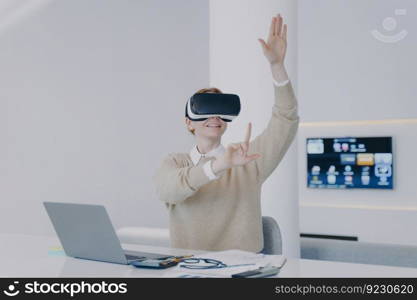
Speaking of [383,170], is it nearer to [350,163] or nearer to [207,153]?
[350,163]

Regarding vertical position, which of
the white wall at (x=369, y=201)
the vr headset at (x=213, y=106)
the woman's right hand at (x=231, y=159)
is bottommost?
the white wall at (x=369, y=201)

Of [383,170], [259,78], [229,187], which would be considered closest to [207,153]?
[229,187]

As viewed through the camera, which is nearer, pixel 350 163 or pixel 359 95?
pixel 359 95

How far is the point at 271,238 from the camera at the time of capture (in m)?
2.67

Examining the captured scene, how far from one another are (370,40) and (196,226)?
4563 mm

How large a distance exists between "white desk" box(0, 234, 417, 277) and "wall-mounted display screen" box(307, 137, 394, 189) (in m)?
4.58

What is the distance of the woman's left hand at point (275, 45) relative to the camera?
2613 mm

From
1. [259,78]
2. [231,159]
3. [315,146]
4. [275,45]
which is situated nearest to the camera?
[231,159]

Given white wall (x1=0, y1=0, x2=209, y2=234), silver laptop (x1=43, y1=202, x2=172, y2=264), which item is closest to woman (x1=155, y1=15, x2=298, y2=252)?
silver laptop (x1=43, y1=202, x2=172, y2=264)

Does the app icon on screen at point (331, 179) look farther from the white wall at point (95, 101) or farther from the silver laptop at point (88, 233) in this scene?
the silver laptop at point (88, 233)

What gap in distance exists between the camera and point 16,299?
1.53m

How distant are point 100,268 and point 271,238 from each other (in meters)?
0.97

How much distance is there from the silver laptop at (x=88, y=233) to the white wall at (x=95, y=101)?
3.73 metres

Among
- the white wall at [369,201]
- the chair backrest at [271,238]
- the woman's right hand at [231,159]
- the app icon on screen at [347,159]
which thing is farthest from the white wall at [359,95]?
the woman's right hand at [231,159]
